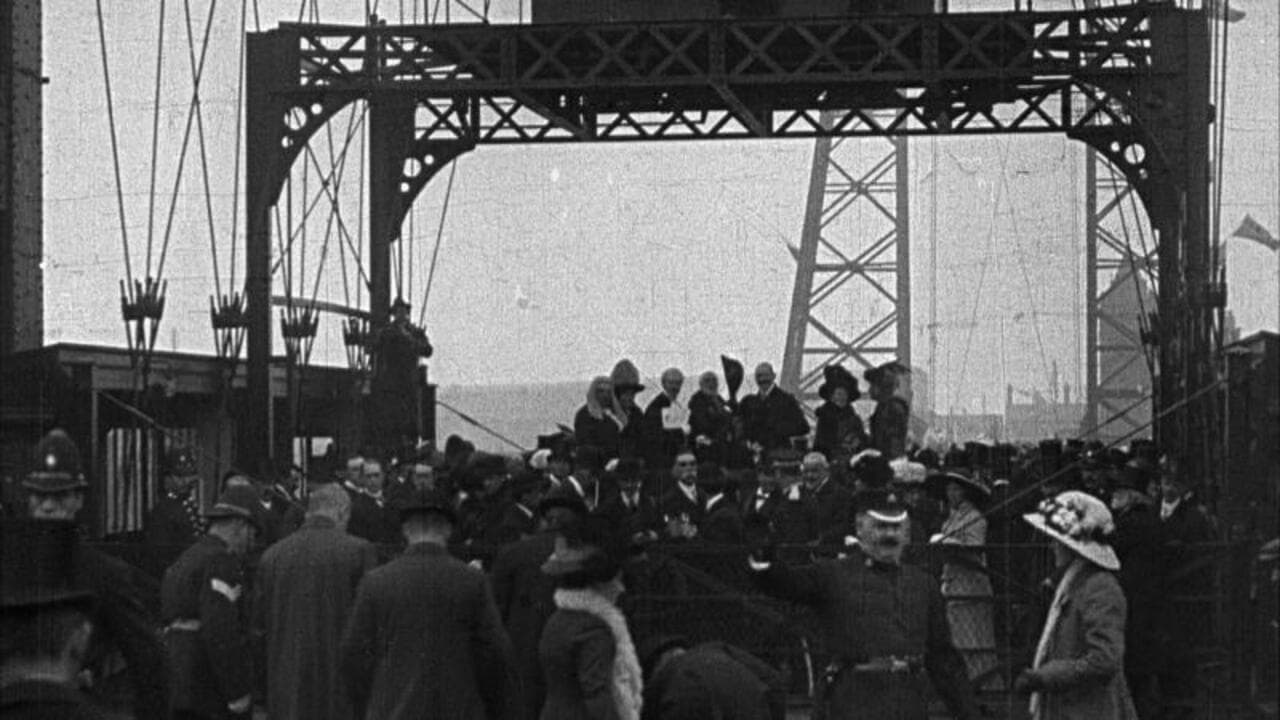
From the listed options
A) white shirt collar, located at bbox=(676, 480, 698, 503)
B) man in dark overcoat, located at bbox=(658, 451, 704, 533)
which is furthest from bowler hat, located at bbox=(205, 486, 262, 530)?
white shirt collar, located at bbox=(676, 480, 698, 503)

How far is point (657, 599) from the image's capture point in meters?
14.0

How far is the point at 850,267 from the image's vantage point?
39.8 meters

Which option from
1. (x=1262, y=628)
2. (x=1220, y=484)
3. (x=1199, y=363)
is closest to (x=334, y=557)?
(x=1262, y=628)

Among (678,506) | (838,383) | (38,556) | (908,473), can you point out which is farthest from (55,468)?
(838,383)

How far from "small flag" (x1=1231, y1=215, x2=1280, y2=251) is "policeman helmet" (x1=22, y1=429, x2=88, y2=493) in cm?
595

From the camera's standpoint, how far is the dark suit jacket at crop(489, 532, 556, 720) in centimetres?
1129

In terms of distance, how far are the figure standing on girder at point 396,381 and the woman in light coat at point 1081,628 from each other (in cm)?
1697

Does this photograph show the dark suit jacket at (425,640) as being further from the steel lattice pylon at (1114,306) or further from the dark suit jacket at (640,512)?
the steel lattice pylon at (1114,306)

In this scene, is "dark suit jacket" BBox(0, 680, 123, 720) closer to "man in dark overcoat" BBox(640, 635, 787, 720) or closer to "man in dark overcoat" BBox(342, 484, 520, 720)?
"man in dark overcoat" BBox(640, 635, 787, 720)

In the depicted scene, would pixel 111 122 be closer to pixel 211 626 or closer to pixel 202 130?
pixel 202 130

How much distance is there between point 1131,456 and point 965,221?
18.6 metres

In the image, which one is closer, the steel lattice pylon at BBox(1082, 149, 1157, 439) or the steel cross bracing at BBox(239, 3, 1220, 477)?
the steel cross bracing at BBox(239, 3, 1220, 477)

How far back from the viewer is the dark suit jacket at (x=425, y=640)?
368 inches

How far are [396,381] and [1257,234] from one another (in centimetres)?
1433
